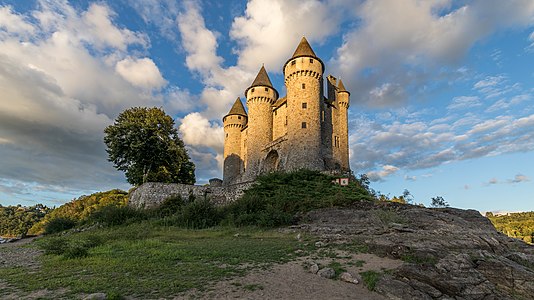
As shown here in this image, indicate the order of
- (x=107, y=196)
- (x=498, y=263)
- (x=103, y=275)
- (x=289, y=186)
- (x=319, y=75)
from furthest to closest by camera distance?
(x=107, y=196) < (x=319, y=75) < (x=289, y=186) < (x=498, y=263) < (x=103, y=275)

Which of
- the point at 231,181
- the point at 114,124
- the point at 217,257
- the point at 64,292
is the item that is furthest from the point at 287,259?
the point at 231,181

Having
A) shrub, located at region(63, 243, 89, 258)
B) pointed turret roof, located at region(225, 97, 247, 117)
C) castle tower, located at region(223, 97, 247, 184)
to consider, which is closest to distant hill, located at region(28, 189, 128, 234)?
castle tower, located at region(223, 97, 247, 184)

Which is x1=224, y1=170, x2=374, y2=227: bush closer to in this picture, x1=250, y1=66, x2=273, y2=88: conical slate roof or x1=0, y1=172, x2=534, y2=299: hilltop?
x1=0, y1=172, x2=534, y2=299: hilltop

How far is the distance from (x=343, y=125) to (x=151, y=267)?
35.1m

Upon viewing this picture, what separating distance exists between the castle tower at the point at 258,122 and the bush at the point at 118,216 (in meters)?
19.9

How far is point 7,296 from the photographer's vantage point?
6.15m

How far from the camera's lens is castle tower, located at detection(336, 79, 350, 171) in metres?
38.7

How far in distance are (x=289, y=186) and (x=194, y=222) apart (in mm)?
8712

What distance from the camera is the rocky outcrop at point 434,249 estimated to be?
7.38 m

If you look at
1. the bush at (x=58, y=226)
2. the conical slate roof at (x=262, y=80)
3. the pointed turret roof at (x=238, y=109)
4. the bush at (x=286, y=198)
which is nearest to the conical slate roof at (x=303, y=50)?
the conical slate roof at (x=262, y=80)

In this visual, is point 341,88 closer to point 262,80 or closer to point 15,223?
point 262,80

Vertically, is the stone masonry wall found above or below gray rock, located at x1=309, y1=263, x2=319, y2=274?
above

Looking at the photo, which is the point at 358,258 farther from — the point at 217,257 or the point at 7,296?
the point at 7,296

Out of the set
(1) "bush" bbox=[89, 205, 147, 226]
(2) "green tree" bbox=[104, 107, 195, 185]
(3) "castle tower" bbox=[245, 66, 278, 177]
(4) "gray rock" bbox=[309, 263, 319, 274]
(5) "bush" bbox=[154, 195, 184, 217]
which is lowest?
(4) "gray rock" bbox=[309, 263, 319, 274]
